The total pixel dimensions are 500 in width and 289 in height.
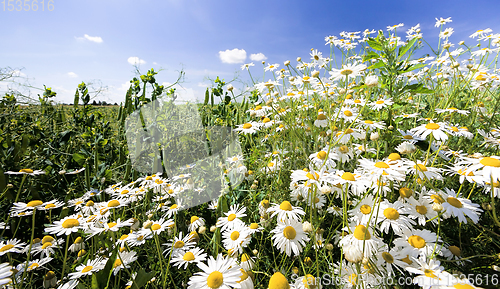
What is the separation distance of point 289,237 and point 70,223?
3.54 feet

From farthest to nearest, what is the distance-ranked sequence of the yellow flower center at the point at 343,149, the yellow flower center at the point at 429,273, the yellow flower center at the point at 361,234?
the yellow flower center at the point at 343,149 → the yellow flower center at the point at 361,234 → the yellow flower center at the point at 429,273

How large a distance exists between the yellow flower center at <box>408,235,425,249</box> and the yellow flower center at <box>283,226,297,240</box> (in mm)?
420

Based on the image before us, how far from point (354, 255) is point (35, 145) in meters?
2.27

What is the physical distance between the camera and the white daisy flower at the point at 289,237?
81 cm

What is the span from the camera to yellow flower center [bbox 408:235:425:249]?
0.77 m

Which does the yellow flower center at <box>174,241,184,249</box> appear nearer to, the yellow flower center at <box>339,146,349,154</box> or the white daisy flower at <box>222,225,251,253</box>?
the white daisy flower at <box>222,225,251,253</box>

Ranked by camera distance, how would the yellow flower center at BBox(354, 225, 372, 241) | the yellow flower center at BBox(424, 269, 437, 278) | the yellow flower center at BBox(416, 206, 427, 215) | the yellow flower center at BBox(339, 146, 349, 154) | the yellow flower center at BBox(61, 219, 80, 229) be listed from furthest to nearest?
1. the yellow flower center at BBox(339, 146, 349, 154)
2. the yellow flower center at BBox(61, 219, 80, 229)
3. the yellow flower center at BBox(416, 206, 427, 215)
4. the yellow flower center at BBox(354, 225, 372, 241)
5. the yellow flower center at BBox(424, 269, 437, 278)

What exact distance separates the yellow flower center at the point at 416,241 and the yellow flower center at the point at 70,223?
1.50 m

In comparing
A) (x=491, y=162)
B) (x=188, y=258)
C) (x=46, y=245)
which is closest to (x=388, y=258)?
(x=491, y=162)

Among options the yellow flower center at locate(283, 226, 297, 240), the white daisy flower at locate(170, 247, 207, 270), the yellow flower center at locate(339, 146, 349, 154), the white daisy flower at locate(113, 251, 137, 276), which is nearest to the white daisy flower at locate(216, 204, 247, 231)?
the white daisy flower at locate(170, 247, 207, 270)

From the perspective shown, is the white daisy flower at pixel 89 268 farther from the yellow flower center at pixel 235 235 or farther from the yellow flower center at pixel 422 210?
the yellow flower center at pixel 422 210

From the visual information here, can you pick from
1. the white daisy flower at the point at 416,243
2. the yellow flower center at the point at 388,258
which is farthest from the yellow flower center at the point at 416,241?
the yellow flower center at the point at 388,258

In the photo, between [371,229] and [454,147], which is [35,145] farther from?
[454,147]

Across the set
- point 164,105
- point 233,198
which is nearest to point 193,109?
point 164,105
